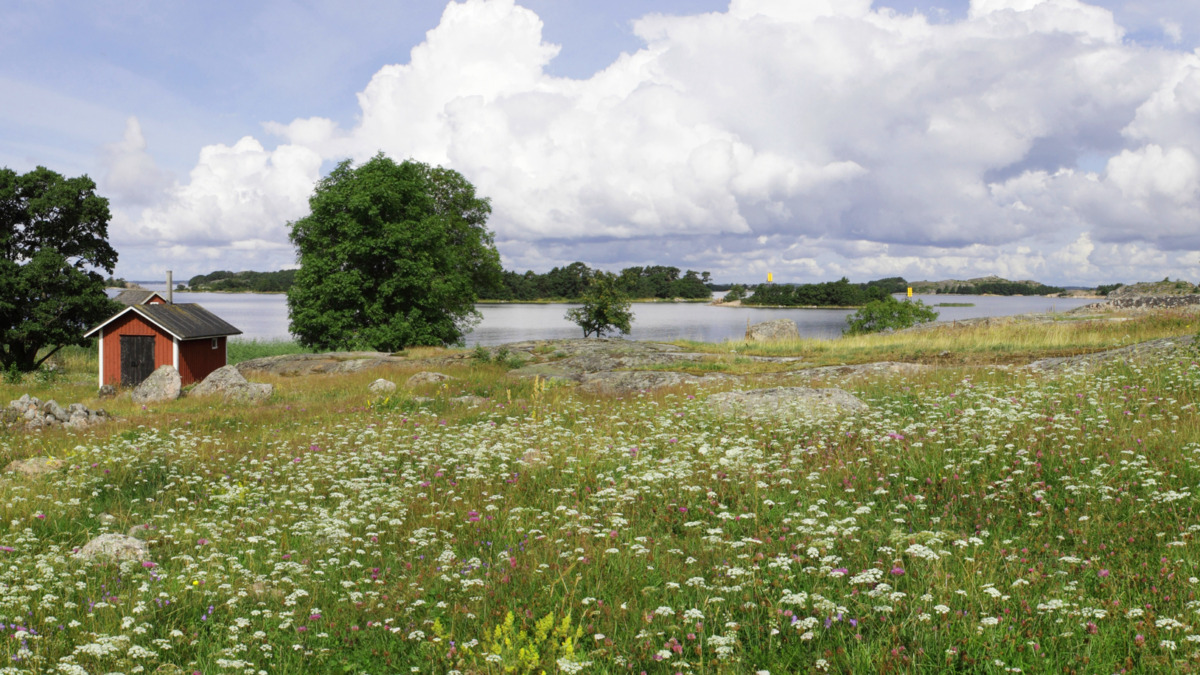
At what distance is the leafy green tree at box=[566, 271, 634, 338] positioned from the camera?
2498 inches

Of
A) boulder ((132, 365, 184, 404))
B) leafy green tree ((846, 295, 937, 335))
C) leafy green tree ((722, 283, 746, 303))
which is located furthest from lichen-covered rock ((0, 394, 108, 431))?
leafy green tree ((722, 283, 746, 303))

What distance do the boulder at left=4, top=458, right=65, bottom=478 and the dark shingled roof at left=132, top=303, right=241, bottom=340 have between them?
23.4 m

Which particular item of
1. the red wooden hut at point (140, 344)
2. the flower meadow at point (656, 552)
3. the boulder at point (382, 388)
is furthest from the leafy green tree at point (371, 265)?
the flower meadow at point (656, 552)

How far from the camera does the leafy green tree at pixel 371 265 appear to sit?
39.4 m

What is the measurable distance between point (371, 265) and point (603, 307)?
26.6 meters

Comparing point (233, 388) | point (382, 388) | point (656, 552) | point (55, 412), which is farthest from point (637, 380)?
point (55, 412)

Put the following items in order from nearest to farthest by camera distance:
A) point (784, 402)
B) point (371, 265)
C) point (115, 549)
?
point (115, 549) → point (784, 402) → point (371, 265)

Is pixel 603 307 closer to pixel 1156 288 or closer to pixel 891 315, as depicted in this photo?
pixel 891 315

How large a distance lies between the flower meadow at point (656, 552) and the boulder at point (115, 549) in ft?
0.45

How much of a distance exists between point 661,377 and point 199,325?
2633 centimetres

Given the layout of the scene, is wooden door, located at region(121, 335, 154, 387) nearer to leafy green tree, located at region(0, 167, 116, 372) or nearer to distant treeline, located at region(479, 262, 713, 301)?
leafy green tree, located at region(0, 167, 116, 372)

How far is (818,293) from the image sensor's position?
161250 mm

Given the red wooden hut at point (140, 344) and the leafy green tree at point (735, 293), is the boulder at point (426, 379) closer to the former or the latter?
the red wooden hut at point (140, 344)

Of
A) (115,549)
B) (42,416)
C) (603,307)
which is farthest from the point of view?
(603,307)
